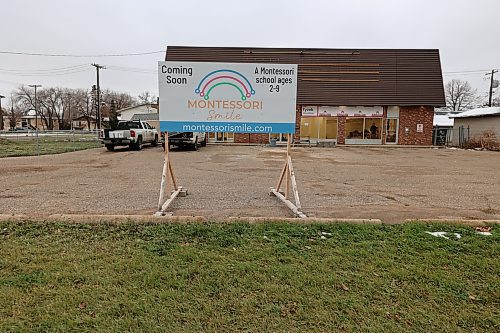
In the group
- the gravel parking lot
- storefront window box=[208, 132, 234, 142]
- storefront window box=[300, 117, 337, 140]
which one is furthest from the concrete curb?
storefront window box=[300, 117, 337, 140]

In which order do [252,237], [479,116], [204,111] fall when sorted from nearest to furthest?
[252,237], [204,111], [479,116]

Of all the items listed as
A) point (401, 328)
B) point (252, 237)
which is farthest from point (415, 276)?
point (252, 237)

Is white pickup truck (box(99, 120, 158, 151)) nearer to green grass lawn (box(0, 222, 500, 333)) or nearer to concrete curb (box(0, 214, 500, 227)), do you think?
concrete curb (box(0, 214, 500, 227))

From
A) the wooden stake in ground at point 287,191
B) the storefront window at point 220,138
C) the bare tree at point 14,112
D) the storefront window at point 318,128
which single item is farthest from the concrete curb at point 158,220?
the bare tree at point 14,112

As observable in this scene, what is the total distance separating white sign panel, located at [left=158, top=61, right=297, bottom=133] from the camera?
6129mm

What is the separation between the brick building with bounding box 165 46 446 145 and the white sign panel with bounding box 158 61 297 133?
21.8 metres

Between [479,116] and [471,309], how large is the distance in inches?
1181

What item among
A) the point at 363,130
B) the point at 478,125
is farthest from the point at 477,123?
the point at 363,130

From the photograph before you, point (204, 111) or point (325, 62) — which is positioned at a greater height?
point (325, 62)

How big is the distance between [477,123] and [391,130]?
22.6 ft

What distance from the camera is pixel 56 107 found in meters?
80.1

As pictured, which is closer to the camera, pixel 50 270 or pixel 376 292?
pixel 376 292

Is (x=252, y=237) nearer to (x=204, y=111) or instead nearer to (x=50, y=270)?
(x=50, y=270)

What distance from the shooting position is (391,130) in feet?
93.7
